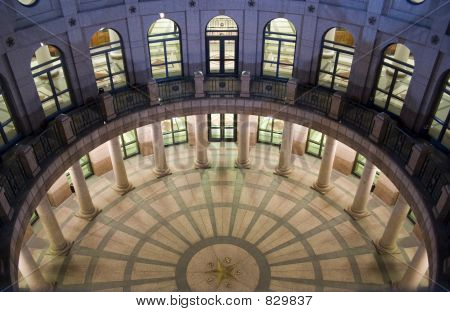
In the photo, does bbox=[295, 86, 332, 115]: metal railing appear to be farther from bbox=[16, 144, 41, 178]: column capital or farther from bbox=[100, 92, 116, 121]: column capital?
bbox=[16, 144, 41, 178]: column capital

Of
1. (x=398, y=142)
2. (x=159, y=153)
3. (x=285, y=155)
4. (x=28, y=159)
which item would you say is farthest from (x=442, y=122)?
(x=28, y=159)

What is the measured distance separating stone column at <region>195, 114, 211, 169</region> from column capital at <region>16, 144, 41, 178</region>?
1119 cm

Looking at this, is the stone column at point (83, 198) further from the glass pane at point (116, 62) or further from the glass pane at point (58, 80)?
the glass pane at point (116, 62)

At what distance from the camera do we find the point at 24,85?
17.4 meters

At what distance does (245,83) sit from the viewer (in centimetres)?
2164

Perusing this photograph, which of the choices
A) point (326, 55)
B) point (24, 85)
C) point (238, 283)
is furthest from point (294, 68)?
point (24, 85)

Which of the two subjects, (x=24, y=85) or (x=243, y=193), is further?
(x=243, y=193)

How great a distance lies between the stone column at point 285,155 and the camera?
971 inches

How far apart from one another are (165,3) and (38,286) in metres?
15.2

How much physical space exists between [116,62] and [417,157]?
1568cm

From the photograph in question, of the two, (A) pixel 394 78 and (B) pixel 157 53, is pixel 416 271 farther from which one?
(B) pixel 157 53

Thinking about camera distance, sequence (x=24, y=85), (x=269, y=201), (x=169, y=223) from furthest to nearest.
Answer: (x=269, y=201) → (x=169, y=223) → (x=24, y=85)
